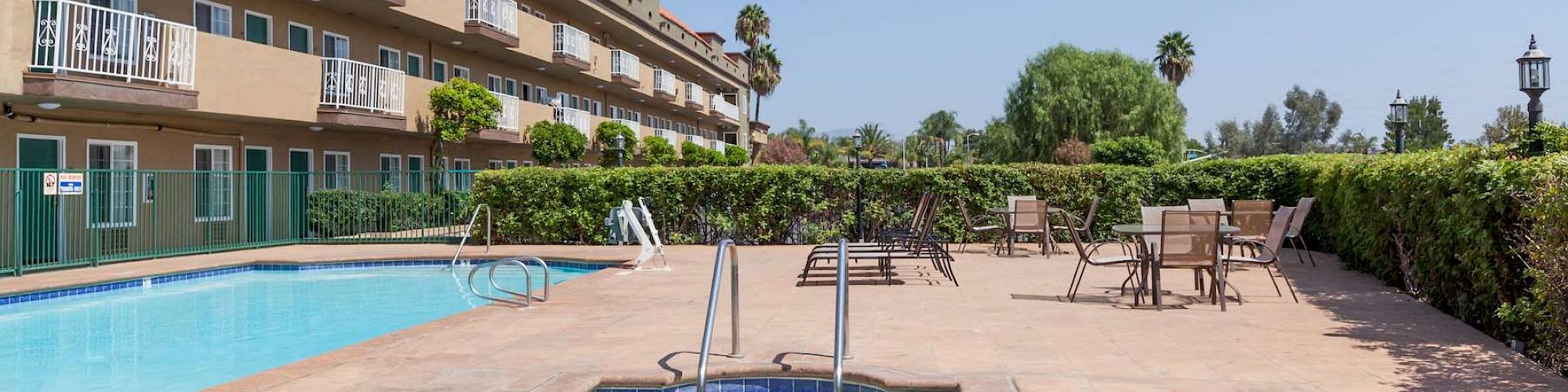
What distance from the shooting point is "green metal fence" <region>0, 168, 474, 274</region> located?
42.6 feet

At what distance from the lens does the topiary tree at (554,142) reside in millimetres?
25484

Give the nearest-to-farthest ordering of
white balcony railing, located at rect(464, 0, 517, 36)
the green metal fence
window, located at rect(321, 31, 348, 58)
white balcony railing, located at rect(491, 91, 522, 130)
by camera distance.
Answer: the green metal fence
window, located at rect(321, 31, 348, 58)
white balcony railing, located at rect(464, 0, 517, 36)
white balcony railing, located at rect(491, 91, 522, 130)

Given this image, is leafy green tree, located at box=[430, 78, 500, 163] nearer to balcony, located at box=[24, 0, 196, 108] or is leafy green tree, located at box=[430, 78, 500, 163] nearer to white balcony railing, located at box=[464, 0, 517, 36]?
white balcony railing, located at box=[464, 0, 517, 36]

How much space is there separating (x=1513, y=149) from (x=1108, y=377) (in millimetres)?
4561

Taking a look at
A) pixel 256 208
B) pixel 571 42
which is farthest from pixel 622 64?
pixel 256 208

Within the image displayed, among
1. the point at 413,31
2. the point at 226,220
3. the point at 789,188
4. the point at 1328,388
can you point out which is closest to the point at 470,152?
the point at 413,31

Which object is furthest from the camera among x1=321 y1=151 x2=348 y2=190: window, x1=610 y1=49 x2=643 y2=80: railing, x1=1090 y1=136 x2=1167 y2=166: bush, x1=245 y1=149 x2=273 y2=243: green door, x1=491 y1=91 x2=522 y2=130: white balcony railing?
x1=1090 y1=136 x2=1167 y2=166: bush

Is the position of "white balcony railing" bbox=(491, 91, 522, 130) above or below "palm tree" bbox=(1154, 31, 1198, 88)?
below

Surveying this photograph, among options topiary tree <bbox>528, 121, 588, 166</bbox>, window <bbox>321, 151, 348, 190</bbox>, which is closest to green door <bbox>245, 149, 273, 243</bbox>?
window <bbox>321, 151, 348, 190</bbox>

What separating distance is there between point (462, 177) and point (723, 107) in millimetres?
29508

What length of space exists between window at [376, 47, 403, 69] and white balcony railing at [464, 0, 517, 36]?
5.72ft

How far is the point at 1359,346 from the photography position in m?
5.95

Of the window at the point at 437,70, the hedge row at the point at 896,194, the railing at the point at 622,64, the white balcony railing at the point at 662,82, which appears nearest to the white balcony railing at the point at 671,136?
the white balcony railing at the point at 662,82

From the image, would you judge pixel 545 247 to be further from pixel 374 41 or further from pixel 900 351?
pixel 900 351
